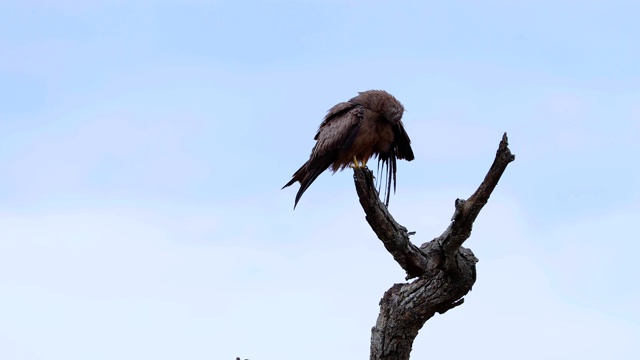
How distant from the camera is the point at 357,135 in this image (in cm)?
859

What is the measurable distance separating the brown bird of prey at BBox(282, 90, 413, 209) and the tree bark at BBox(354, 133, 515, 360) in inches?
65.3

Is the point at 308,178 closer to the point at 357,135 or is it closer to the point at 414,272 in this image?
the point at 357,135

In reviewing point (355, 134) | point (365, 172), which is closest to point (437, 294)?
point (365, 172)

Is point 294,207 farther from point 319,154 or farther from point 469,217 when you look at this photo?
point 469,217

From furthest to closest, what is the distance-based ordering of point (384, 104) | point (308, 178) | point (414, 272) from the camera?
point (384, 104) → point (308, 178) → point (414, 272)

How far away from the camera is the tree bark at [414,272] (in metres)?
6.72

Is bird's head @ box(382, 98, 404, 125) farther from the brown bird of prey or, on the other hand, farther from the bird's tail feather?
the bird's tail feather

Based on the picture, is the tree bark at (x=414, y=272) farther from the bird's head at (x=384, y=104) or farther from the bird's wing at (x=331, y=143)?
the bird's head at (x=384, y=104)

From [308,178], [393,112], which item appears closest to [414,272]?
[308,178]

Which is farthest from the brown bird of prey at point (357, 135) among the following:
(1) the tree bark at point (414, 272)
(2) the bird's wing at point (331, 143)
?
(1) the tree bark at point (414, 272)

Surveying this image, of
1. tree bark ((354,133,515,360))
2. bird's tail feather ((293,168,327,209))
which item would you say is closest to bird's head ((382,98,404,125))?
bird's tail feather ((293,168,327,209))

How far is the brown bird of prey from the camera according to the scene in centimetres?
857

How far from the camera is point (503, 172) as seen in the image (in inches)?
250

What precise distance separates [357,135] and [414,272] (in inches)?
76.6
